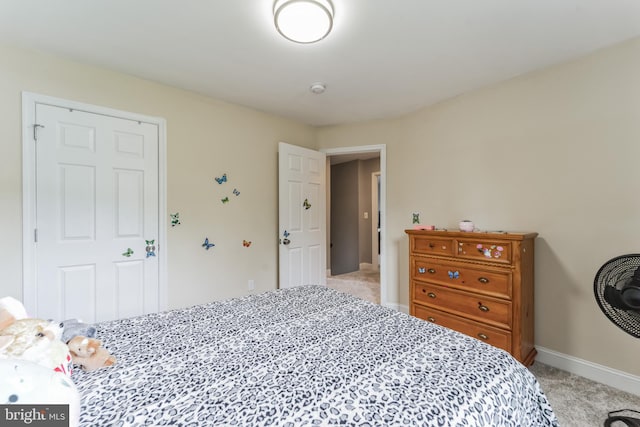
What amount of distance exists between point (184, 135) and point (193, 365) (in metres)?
2.28

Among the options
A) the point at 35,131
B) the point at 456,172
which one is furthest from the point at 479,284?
the point at 35,131

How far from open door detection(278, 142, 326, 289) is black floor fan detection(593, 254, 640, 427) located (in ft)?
8.55

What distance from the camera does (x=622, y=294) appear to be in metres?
1.52

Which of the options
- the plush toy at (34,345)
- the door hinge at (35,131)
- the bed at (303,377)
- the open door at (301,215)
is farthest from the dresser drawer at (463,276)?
the door hinge at (35,131)

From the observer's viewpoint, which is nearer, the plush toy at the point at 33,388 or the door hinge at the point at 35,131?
the plush toy at the point at 33,388

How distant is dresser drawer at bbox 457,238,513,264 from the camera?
84.8 inches

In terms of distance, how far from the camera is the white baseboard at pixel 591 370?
1935 mm

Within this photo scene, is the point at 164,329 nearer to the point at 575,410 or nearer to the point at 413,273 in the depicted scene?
the point at 413,273

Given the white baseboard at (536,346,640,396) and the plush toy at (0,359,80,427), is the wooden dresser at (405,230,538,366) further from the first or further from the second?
the plush toy at (0,359,80,427)

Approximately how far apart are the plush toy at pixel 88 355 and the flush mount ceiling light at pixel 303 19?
180cm

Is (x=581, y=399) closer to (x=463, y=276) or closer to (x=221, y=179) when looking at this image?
(x=463, y=276)

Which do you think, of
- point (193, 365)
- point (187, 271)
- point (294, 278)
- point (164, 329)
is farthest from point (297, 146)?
point (193, 365)

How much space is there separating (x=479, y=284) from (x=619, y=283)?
0.83m

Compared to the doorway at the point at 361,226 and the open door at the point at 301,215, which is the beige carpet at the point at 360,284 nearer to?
the doorway at the point at 361,226
